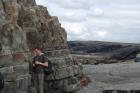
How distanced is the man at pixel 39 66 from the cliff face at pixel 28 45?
0.38m

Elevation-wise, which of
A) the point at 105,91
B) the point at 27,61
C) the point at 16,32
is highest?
the point at 16,32

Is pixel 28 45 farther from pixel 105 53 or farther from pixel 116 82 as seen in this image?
pixel 105 53

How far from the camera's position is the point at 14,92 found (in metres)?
14.3

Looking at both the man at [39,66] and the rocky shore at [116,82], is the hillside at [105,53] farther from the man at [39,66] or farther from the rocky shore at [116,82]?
the man at [39,66]

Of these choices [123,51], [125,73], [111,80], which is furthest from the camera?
[123,51]

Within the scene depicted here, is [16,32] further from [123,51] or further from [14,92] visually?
[123,51]

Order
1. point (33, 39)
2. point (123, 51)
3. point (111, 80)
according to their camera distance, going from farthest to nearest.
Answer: point (123, 51) → point (111, 80) → point (33, 39)

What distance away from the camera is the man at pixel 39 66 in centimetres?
1420

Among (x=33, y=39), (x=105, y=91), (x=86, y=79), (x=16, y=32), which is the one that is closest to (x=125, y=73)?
(x=86, y=79)

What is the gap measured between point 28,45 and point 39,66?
1938mm

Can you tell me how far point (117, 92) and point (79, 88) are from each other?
5.10 ft

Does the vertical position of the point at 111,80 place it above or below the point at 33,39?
below

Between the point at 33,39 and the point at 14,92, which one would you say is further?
the point at 33,39

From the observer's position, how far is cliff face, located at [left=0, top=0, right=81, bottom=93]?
14.4m
